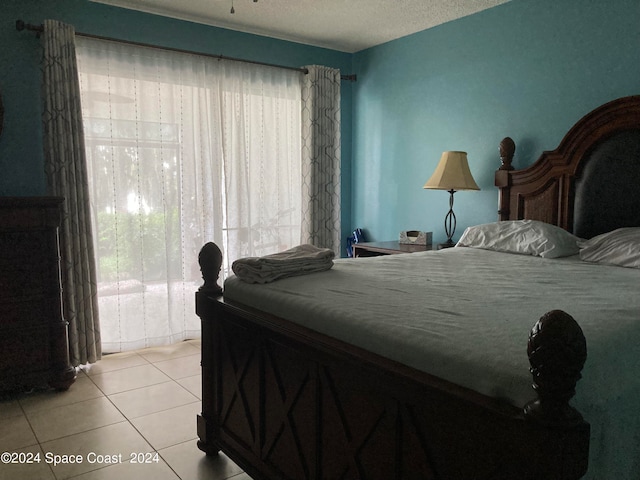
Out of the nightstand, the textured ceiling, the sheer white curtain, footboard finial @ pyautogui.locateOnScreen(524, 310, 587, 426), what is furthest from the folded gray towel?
the textured ceiling

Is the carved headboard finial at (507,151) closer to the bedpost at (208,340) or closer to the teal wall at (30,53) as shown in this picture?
the bedpost at (208,340)

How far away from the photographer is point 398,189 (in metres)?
4.39

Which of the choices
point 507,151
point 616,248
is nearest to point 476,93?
point 507,151

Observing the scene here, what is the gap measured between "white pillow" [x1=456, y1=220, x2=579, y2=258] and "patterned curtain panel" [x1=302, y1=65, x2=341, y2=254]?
1522 mm

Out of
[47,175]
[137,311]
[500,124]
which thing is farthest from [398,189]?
[47,175]

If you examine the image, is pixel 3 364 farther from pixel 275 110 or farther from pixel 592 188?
pixel 592 188

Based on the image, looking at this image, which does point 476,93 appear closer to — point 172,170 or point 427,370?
point 172,170

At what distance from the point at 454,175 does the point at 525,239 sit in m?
0.82

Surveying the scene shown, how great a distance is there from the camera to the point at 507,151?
3.37m

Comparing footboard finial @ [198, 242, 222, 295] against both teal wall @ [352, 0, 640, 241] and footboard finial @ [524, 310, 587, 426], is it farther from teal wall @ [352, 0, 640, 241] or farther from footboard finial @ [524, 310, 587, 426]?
teal wall @ [352, 0, 640, 241]

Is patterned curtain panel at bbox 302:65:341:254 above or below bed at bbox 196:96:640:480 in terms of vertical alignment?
above

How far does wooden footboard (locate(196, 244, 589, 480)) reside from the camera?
0.91m

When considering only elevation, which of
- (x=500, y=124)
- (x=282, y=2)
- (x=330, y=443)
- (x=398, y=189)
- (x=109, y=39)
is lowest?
(x=330, y=443)

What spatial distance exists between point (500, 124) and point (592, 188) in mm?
866
